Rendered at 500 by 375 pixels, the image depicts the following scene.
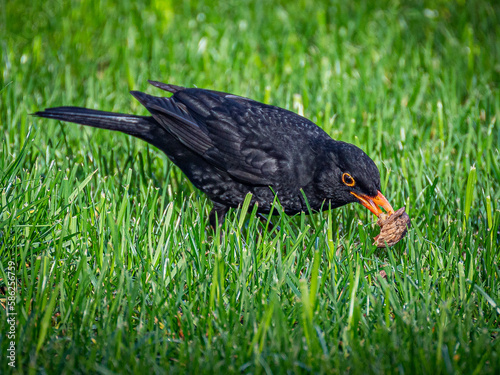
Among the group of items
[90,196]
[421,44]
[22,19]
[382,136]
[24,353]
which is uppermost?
[421,44]

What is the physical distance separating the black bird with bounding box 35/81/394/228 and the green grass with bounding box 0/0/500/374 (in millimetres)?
204

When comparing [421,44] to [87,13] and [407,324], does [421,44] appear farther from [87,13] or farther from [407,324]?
[407,324]

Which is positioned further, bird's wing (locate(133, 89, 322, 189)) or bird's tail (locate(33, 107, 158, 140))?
bird's tail (locate(33, 107, 158, 140))

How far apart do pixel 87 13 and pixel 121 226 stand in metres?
4.82

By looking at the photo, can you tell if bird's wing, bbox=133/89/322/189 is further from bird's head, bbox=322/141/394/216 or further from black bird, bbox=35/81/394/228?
bird's head, bbox=322/141/394/216

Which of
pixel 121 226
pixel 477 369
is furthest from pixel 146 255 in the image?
pixel 477 369

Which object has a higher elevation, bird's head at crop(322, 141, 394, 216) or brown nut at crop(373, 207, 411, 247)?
bird's head at crop(322, 141, 394, 216)

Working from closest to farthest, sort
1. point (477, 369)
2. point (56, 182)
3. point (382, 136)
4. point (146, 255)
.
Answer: point (477, 369), point (146, 255), point (56, 182), point (382, 136)

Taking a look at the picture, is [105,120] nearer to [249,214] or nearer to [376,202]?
[249,214]

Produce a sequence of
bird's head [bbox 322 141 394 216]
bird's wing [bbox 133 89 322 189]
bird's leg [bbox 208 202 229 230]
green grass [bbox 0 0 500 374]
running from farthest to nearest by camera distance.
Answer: bird's leg [bbox 208 202 229 230] < bird's wing [bbox 133 89 322 189] < bird's head [bbox 322 141 394 216] < green grass [bbox 0 0 500 374]

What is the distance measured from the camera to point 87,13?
7039 mm

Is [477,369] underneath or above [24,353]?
above

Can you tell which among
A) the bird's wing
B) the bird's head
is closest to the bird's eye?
the bird's head

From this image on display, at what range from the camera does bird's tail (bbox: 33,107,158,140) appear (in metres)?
3.88
